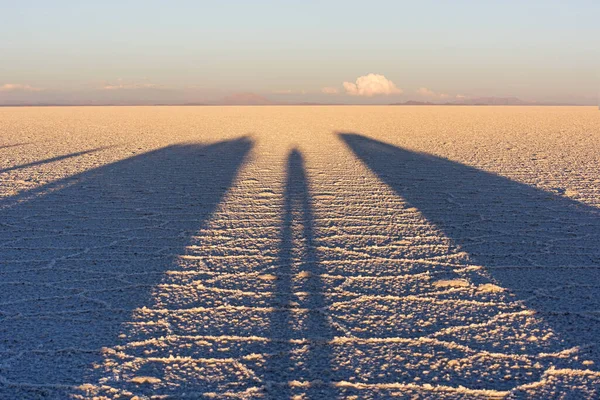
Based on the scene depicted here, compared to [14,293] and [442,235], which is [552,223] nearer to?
[442,235]

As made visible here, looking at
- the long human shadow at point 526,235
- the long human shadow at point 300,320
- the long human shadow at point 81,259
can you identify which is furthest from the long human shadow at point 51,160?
the long human shadow at point 300,320

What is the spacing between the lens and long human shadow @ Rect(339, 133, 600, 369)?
85.0 inches

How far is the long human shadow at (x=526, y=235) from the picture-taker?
7.09 feet

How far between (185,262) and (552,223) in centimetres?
218

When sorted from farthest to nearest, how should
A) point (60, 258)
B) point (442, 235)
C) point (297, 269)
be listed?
point (442, 235) → point (60, 258) → point (297, 269)

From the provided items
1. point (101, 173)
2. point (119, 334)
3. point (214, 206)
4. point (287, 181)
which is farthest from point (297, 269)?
point (101, 173)

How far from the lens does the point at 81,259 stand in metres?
2.79

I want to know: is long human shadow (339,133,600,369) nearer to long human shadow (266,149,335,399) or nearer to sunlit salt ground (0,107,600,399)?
sunlit salt ground (0,107,600,399)

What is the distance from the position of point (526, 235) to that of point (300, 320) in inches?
69.4

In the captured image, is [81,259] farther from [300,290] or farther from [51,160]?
[51,160]

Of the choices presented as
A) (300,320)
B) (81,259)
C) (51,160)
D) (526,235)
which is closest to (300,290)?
(300,320)

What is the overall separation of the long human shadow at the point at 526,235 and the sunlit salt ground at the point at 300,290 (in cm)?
1

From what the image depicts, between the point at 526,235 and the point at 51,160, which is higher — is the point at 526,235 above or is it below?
below

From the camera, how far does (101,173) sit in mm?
5988
